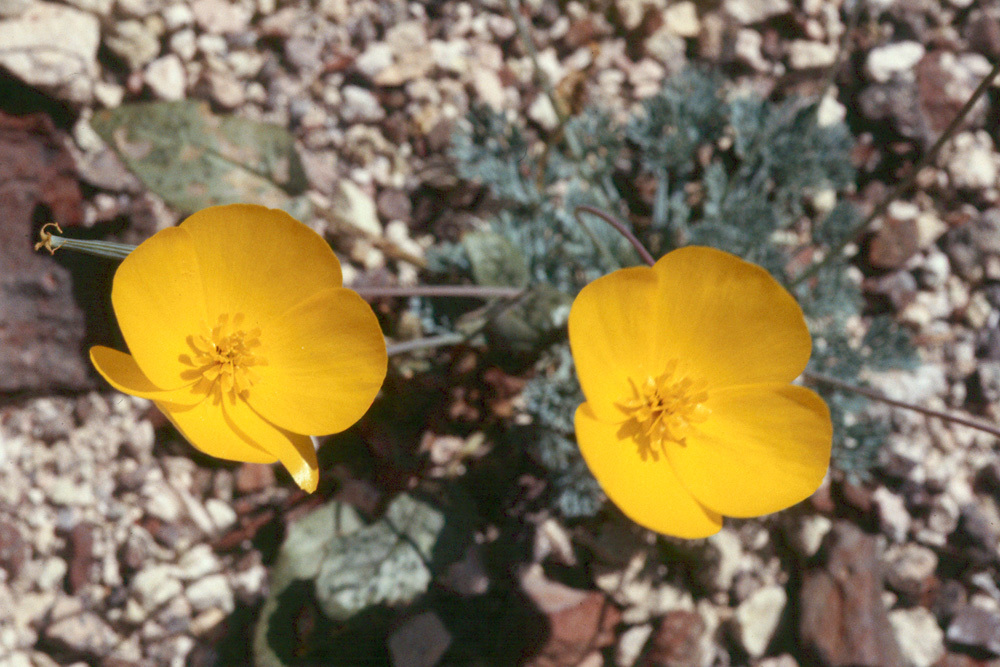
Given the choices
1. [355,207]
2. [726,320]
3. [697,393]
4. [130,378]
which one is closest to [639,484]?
[697,393]

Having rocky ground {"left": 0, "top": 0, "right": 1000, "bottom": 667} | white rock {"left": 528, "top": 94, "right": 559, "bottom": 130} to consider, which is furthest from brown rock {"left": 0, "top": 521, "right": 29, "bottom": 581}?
white rock {"left": 528, "top": 94, "right": 559, "bottom": 130}

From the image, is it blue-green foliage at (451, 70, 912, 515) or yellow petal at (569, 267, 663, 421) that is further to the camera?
blue-green foliage at (451, 70, 912, 515)

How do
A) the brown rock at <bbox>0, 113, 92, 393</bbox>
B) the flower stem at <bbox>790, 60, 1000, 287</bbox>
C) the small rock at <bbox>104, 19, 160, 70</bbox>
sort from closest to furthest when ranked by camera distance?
the flower stem at <bbox>790, 60, 1000, 287</bbox> < the brown rock at <bbox>0, 113, 92, 393</bbox> < the small rock at <bbox>104, 19, 160, 70</bbox>

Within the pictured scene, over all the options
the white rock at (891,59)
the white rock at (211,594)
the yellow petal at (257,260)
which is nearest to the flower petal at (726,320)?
the yellow petal at (257,260)

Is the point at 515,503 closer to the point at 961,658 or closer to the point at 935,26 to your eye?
the point at 961,658

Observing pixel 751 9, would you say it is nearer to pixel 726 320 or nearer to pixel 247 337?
pixel 726 320

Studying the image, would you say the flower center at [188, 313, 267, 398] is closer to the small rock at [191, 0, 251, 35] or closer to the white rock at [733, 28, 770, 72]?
the small rock at [191, 0, 251, 35]

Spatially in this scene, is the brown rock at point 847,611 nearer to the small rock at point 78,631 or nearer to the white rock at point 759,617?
the white rock at point 759,617
